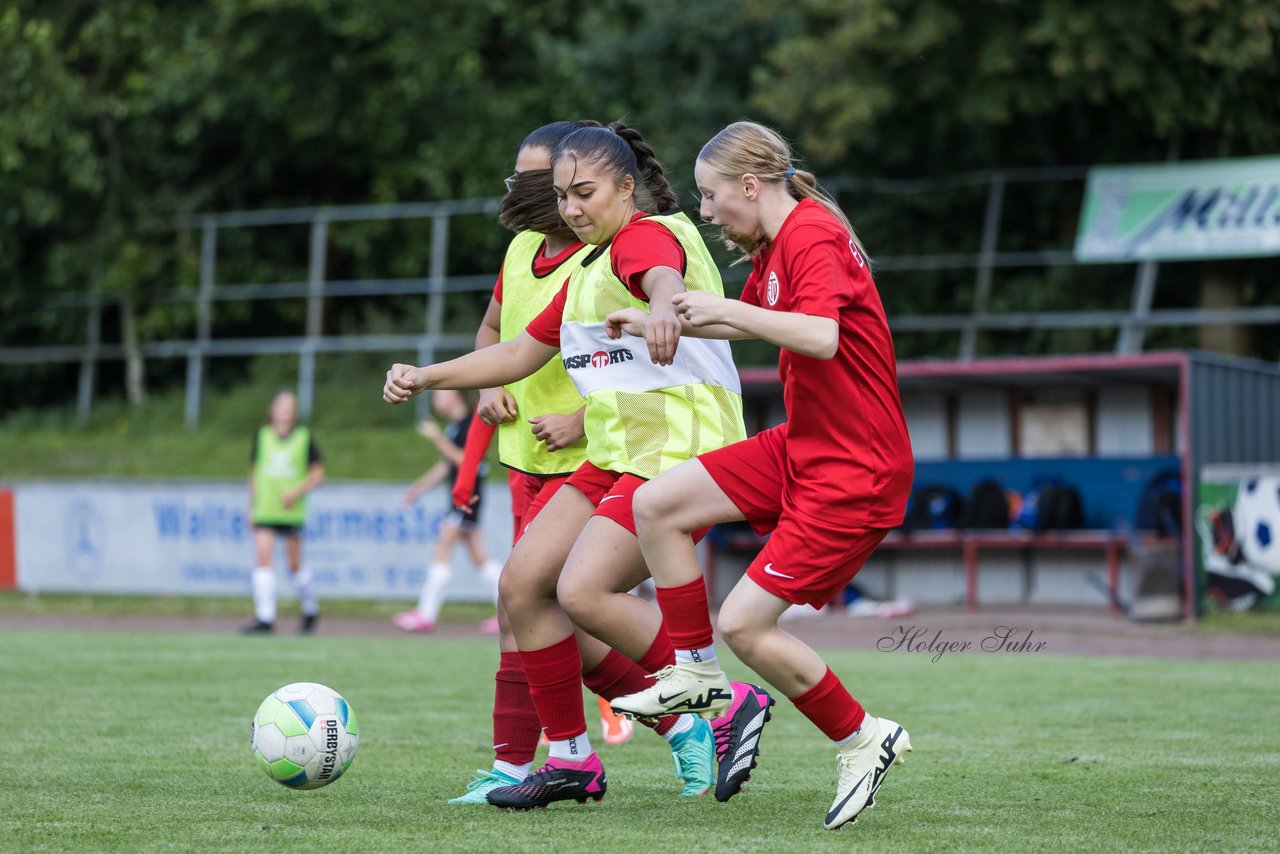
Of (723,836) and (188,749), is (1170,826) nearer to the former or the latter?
(723,836)

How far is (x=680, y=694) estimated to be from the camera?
4.93 m

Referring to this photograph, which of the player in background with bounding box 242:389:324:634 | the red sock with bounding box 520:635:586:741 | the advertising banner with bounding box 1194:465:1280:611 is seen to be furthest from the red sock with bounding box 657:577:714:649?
the advertising banner with bounding box 1194:465:1280:611

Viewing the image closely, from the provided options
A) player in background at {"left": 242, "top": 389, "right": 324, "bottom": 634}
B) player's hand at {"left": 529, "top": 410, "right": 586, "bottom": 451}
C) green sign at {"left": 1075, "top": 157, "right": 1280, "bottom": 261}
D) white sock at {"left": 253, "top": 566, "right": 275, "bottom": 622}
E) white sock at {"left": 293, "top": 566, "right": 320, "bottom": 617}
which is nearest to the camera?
player's hand at {"left": 529, "top": 410, "right": 586, "bottom": 451}

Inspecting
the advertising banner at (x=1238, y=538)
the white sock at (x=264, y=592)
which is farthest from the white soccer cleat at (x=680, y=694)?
the advertising banner at (x=1238, y=538)

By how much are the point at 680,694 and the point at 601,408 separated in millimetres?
932

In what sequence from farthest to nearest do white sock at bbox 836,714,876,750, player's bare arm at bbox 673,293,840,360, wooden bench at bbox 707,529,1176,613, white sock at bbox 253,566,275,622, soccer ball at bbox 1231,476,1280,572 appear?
1. wooden bench at bbox 707,529,1176,613
2. soccer ball at bbox 1231,476,1280,572
3. white sock at bbox 253,566,275,622
4. white sock at bbox 836,714,876,750
5. player's bare arm at bbox 673,293,840,360

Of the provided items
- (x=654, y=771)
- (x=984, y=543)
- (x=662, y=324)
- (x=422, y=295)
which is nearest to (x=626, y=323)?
(x=662, y=324)

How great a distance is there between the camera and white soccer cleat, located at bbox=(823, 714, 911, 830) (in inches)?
190

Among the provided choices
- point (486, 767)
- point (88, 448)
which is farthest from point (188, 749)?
point (88, 448)

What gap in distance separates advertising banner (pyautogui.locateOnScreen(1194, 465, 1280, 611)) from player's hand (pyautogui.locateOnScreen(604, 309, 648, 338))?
11752 millimetres

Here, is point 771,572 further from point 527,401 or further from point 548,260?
point 548,260

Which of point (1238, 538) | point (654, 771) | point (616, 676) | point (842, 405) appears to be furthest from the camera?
point (1238, 538)

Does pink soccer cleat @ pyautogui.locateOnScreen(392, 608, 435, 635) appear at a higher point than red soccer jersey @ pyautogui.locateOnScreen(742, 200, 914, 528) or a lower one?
lower

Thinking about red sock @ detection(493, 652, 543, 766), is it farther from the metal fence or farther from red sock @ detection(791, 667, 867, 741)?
the metal fence
